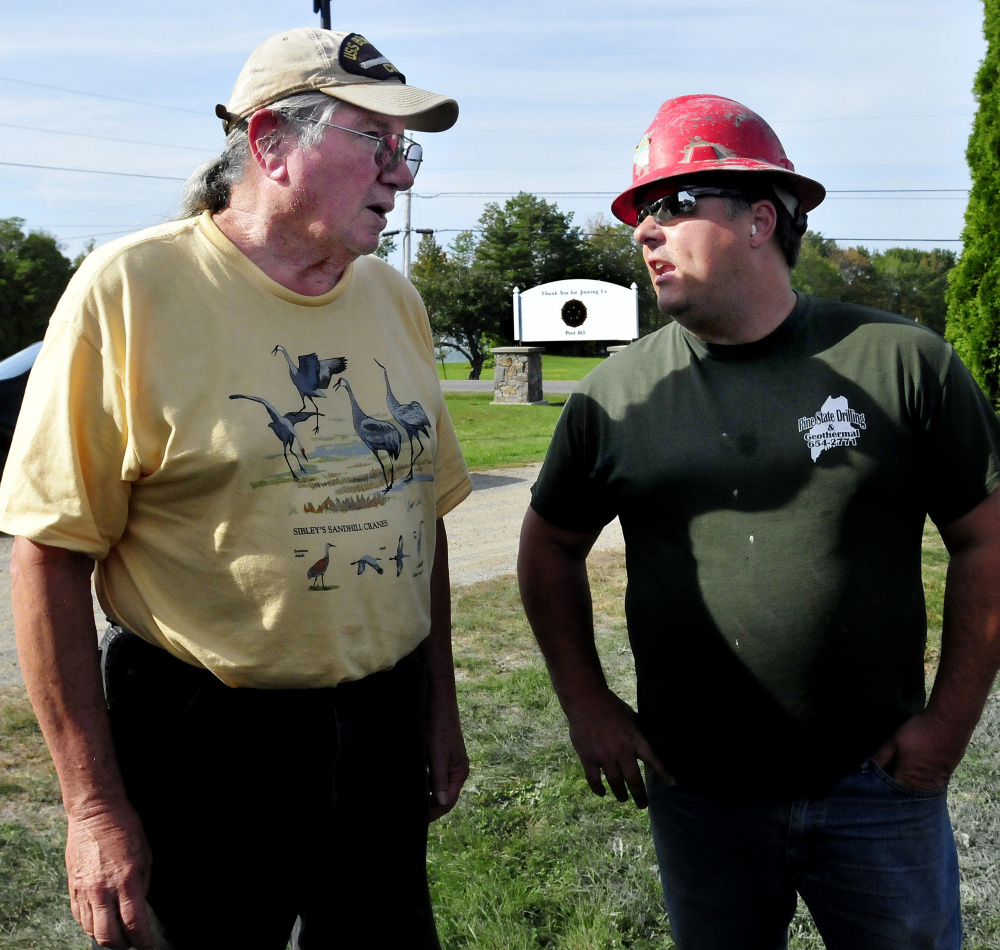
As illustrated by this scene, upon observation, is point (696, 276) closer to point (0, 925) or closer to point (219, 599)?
point (219, 599)

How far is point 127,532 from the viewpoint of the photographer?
177 centimetres

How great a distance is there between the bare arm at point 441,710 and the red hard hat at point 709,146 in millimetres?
914

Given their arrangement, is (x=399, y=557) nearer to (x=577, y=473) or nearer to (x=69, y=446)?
(x=577, y=473)

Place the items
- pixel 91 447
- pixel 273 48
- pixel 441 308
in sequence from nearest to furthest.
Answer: pixel 91 447 → pixel 273 48 → pixel 441 308

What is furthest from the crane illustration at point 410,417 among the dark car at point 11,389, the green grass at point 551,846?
the dark car at point 11,389

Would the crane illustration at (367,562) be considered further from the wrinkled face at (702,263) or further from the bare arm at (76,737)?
the wrinkled face at (702,263)

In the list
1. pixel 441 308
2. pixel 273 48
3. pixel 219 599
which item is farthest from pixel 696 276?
pixel 441 308

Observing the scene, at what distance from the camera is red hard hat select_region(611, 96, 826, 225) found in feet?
6.64

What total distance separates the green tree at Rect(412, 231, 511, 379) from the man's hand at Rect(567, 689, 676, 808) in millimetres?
39035

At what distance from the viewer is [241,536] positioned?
1.76 meters

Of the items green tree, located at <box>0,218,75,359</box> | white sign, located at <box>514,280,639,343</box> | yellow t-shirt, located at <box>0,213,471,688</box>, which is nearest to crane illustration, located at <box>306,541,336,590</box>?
yellow t-shirt, located at <box>0,213,471,688</box>

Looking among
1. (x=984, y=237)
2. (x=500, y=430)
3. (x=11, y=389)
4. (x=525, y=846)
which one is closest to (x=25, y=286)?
(x=500, y=430)

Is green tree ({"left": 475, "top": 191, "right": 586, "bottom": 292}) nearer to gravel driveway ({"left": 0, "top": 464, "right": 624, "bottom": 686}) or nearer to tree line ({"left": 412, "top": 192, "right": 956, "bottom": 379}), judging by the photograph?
tree line ({"left": 412, "top": 192, "right": 956, "bottom": 379})

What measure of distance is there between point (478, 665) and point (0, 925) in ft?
8.25
